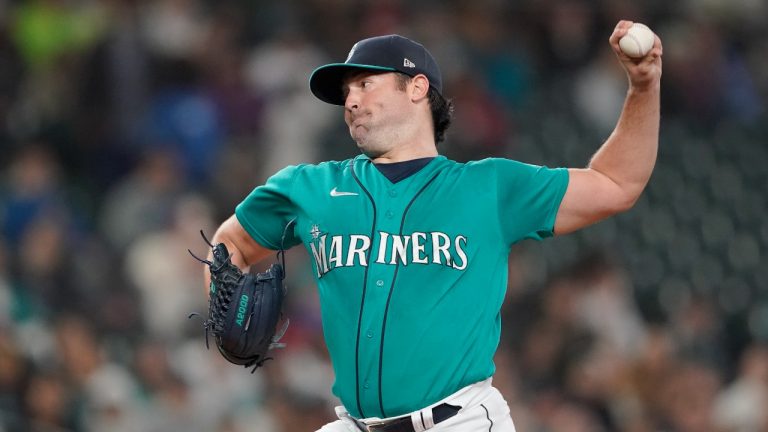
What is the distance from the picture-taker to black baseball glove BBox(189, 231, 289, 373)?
380cm

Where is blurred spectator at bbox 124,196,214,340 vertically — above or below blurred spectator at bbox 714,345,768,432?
above

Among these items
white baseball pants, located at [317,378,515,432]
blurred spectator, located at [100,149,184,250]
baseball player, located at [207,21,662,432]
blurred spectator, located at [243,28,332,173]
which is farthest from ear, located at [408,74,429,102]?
blurred spectator, located at [243,28,332,173]

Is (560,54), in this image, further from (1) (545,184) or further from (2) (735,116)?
A: (1) (545,184)

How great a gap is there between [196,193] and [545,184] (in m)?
5.34

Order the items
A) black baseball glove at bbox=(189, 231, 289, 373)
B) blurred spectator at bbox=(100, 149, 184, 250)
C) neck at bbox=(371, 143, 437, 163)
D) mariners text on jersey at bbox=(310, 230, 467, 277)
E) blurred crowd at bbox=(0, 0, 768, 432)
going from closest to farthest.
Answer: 1. mariners text on jersey at bbox=(310, 230, 467, 277)
2. black baseball glove at bbox=(189, 231, 289, 373)
3. neck at bbox=(371, 143, 437, 163)
4. blurred crowd at bbox=(0, 0, 768, 432)
5. blurred spectator at bbox=(100, 149, 184, 250)

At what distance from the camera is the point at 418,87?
394 cm

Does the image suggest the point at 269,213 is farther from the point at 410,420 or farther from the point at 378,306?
the point at 410,420

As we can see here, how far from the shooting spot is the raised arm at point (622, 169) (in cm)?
370

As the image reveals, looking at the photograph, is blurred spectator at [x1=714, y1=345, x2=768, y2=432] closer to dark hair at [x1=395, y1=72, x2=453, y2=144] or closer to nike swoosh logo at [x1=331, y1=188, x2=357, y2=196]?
dark hair at [x1=395, y1=72, x2=453, y2=144]

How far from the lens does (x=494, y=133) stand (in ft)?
33.7

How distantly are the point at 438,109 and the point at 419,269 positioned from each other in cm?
59

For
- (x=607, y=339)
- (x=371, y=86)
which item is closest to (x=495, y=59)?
(x=607, y=339)

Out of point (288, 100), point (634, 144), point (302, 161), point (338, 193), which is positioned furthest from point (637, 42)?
point (288, 100)

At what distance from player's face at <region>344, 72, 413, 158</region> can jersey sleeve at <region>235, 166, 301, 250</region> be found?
259 mm
